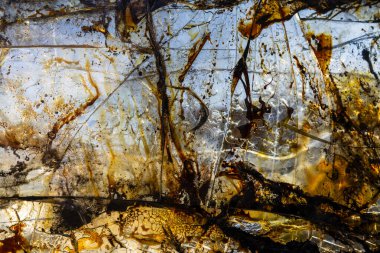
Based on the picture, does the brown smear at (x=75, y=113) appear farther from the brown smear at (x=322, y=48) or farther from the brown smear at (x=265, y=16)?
the brown smear at (x=322, y=48)

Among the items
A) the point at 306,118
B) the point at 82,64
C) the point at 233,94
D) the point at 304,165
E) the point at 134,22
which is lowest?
the point at 304,165

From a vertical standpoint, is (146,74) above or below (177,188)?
above

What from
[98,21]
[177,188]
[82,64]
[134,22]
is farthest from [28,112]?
[177,188]

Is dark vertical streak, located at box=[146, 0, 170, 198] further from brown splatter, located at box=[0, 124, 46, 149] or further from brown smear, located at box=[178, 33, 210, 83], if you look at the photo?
brown splatter, located at box=[0, 124, 46, 149]

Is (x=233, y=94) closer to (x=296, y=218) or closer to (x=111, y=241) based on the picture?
(x=296, y=218)

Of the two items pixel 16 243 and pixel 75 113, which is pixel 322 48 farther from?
pixel 16 243

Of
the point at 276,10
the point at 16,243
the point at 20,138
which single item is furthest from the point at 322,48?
the point at 16,243
